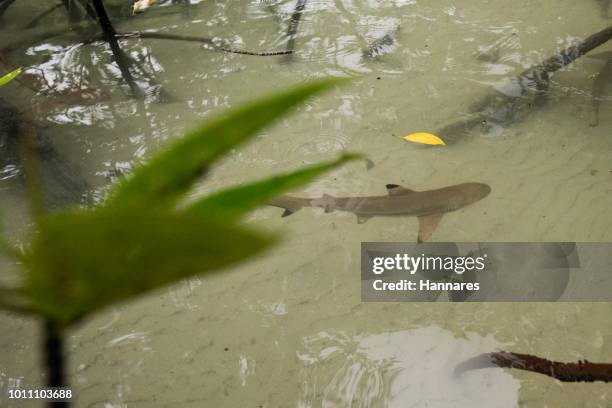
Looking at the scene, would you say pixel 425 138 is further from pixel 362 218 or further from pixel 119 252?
pixel 119 252

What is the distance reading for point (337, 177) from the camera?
3.85 metres

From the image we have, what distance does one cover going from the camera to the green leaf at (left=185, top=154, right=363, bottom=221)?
14.4 inches

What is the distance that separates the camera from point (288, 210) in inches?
Answer: 137

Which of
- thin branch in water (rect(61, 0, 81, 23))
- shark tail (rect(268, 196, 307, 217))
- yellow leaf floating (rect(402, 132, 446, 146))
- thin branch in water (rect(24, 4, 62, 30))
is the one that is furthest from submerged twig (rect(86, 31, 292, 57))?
shark tail (rect(268, 196, 307, 217))

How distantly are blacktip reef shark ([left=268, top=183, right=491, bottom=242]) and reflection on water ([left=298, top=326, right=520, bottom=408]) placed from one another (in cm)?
73

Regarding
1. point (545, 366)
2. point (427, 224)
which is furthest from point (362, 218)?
point (545, 366)

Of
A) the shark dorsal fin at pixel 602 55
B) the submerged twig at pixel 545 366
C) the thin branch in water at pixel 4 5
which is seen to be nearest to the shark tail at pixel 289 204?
the submerged twig at pixel 545 366

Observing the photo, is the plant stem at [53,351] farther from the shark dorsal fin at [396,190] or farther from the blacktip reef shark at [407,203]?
the shark dorsal fin at [396,190]

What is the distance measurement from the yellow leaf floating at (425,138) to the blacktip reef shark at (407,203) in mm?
459

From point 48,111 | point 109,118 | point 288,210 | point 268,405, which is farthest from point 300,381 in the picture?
point 48,111

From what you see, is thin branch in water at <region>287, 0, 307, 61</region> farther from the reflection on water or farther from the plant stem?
the plant stem

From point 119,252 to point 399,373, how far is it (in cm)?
275

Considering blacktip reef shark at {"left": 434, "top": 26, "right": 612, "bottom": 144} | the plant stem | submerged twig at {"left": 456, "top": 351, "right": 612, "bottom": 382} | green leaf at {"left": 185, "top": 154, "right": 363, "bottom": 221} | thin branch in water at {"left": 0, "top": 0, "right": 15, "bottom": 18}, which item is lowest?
submerged twig at {"left": 456, "top": 351, "right": 612, "bottom": 382}

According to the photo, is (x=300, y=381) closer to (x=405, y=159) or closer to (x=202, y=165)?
(x=405, y=159)
